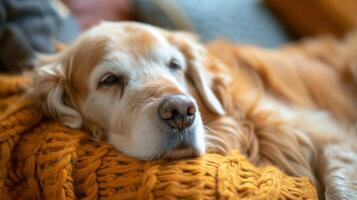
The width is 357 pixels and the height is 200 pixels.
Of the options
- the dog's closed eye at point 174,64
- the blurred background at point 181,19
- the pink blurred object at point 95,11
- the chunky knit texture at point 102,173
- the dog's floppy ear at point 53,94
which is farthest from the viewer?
the pink blurred object at point 95,11

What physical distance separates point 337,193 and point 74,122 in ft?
3.37

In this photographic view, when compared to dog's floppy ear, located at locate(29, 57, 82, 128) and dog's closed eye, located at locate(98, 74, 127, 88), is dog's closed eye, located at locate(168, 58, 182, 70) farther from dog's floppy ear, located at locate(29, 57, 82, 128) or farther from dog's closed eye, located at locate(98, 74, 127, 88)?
dog's floppy ear, located at locate(29, 57, 82, 128)

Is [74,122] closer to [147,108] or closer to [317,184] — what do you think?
[147,108]

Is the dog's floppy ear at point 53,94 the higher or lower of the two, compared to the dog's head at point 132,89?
lower

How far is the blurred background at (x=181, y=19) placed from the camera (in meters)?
2.23

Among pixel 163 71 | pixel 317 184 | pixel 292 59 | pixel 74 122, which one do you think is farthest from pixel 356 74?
pixel 74 122

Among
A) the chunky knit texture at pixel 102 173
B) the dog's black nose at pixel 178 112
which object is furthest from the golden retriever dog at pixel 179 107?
the chunky knit texture at pixel 102 173

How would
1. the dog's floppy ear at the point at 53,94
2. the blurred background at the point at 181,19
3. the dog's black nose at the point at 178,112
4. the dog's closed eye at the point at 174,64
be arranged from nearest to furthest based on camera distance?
the dog's black nose at the point at 178,112
the dog's floppy ear at the point at 53,94
the dog's closed eye at the point at 174,64
the blurred background at the point at 181,19

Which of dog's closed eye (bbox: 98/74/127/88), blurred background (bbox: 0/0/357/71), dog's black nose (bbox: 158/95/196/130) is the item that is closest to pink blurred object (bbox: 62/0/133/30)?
blurred background (bbox: 0/0/357/71)

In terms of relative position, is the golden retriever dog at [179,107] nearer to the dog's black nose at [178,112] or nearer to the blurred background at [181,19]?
the dog's black nose at [178,112]

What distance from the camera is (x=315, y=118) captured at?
2.27 m

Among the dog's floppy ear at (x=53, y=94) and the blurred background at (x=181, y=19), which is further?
the blurred background at (x=181, y=19)

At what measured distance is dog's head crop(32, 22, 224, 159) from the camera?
5.09ft

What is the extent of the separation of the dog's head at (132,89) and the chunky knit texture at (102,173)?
83 mm
